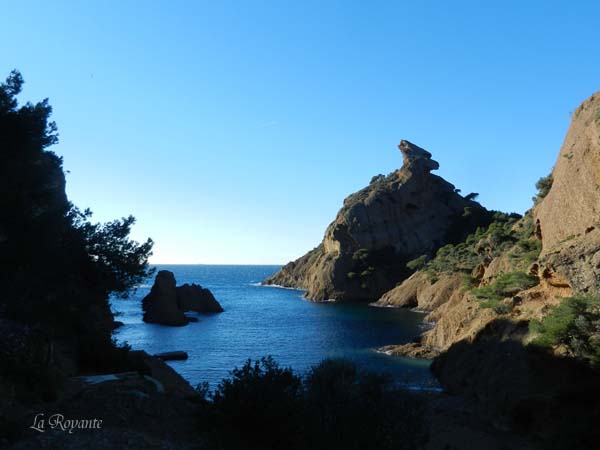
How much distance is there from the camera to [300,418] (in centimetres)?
1027

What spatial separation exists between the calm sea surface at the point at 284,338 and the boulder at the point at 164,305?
1869 millimetres

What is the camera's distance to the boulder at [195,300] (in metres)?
76.8

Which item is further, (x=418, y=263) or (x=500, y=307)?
(x=418, y=263)

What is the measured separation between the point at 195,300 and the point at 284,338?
103ft

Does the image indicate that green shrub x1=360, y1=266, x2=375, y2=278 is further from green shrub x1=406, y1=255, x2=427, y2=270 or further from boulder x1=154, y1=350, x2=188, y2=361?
boulder x1=154, y1=350, x2=188, y2=361

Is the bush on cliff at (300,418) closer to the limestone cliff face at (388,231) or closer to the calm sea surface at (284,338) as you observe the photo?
the calm sea surface at (284,338)

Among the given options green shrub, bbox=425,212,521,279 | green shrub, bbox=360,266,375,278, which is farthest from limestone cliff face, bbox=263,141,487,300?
green shrub, bbox=425,212,521,279

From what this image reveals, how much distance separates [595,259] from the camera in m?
21.6

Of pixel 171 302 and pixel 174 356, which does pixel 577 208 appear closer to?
pixel 174 356

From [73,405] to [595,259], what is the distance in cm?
2164

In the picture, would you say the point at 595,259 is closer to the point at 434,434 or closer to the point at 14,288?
the point at 434,434

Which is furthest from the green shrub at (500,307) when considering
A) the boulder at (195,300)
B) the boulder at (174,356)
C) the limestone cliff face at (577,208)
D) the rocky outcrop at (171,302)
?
the boulder at (195,300)

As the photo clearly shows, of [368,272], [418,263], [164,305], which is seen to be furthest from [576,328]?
[368,272]

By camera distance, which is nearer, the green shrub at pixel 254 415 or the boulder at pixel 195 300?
the green shrub at pixel 254 415
